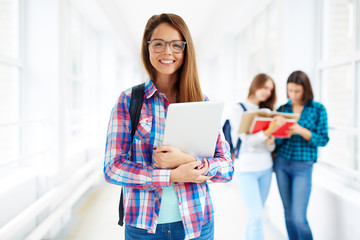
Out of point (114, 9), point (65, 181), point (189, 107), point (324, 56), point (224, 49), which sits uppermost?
point (114, 9)

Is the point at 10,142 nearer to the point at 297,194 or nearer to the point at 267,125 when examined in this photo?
the point at 267,125

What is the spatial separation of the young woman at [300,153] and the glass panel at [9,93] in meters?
1.96

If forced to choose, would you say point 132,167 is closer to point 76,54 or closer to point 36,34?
point 36,34

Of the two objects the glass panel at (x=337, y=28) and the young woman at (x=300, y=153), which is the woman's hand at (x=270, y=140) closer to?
the young woman at (x=300, y=153)

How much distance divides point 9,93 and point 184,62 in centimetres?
162

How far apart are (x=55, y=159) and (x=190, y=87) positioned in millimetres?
1547

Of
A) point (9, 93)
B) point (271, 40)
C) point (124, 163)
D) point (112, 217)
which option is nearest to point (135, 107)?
point (124, 163)

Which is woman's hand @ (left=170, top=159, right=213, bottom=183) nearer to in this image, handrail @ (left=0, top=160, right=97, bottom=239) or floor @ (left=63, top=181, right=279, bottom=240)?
handrail @ (left=0, top=160, right=97, bottom=239)

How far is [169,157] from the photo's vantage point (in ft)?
2.37

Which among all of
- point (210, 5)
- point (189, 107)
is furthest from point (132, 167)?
point (210, 5)

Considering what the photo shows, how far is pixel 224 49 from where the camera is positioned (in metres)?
4.06

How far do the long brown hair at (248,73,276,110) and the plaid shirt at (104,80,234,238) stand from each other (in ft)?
3.71

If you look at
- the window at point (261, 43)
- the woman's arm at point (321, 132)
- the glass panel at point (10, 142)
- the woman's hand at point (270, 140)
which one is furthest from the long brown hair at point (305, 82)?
the glass panel at point (10, 142)

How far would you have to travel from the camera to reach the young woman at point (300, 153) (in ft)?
5.18
